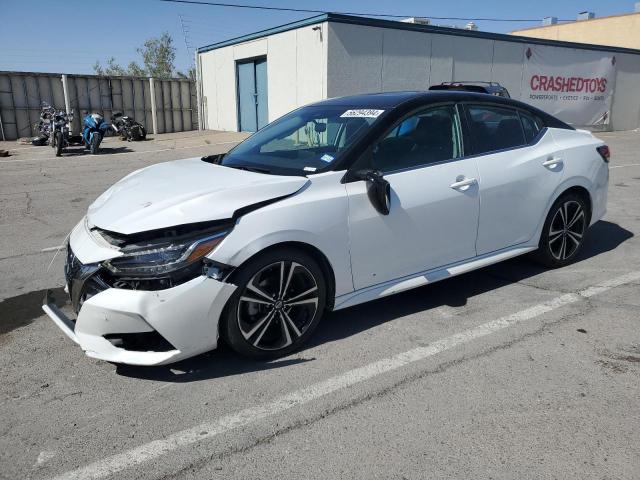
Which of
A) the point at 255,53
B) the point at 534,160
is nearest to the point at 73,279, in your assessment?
the point at 534,160

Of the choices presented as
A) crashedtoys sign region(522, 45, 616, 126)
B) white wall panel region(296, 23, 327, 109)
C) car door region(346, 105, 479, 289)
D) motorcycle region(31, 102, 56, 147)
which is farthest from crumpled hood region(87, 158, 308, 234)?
crashedtoys sign region(522, 45, 616, 126)

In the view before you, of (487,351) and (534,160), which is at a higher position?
(534,160)

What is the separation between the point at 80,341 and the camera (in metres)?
3.10

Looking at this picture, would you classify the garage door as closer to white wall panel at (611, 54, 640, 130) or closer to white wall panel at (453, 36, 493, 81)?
white wall panel at (453, 36, 493, 81)

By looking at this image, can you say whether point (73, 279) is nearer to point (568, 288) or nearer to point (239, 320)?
point (239, 320)

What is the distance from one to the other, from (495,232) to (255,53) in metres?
15.8

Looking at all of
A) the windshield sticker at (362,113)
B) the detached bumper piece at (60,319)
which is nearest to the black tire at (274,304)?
the detached bumper piece at (60,319)

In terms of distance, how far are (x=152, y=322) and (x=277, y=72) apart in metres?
15.5

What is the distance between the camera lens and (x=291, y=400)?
118 inches

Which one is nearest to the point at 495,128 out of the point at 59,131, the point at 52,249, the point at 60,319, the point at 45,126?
the point at 60,319

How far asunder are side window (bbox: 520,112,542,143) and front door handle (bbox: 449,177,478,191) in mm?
1023

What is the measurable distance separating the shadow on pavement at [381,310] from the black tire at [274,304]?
14 centimetres

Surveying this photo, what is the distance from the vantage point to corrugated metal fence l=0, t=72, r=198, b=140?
19.2m

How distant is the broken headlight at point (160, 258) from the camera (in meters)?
2.97
